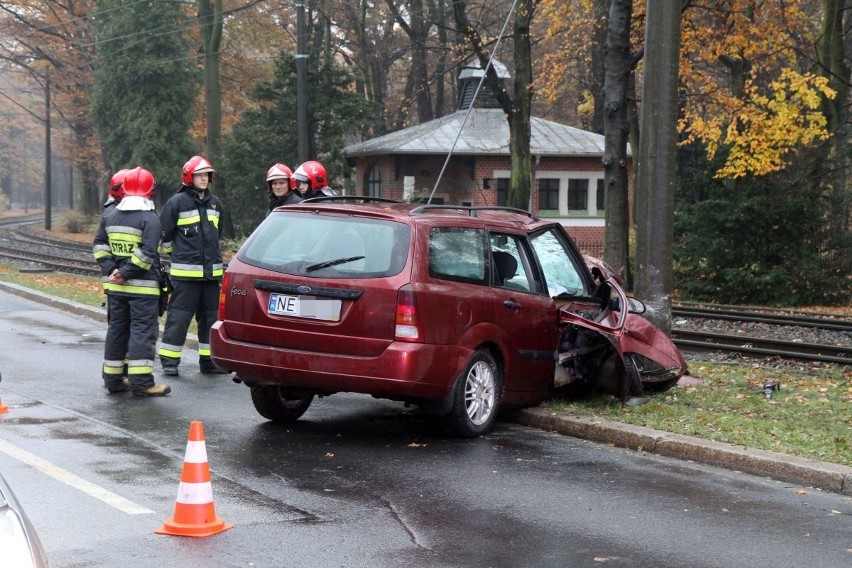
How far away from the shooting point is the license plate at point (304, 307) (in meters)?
7.98

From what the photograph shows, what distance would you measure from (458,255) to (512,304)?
62 centimetres

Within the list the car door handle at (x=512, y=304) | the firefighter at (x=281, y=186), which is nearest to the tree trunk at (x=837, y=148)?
the firefighter at (x=281, y=186)

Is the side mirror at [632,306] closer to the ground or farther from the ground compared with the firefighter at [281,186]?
closer to the ground

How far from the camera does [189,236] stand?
11016mm

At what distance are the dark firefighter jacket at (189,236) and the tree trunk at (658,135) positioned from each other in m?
4.01

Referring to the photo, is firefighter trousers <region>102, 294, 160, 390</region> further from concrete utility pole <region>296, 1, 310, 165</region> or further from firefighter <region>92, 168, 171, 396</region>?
Answer: concrete utility pole <region>296, 1, 310, 165</region>

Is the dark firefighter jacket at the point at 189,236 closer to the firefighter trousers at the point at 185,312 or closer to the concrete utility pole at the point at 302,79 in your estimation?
the firefighter trousers at the point at 185,312

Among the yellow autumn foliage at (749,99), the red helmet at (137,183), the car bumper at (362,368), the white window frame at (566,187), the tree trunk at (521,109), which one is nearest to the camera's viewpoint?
the car bumper at (362,368)

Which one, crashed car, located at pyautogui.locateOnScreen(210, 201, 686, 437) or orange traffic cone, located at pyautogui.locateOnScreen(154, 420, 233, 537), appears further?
crashed car, located at pyautogui.locateOnScreen(210, 201, 686, 437)

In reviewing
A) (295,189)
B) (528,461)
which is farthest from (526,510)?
(295,189)

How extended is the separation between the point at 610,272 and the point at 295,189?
11.9 ft

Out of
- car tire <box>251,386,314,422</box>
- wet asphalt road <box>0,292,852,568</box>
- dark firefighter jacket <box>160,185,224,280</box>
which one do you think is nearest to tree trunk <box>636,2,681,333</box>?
wet asphalt road <box>0,292,852,568</box>

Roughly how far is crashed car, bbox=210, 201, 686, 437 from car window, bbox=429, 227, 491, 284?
0.03 feet

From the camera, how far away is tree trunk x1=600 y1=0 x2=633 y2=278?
1706 cm
